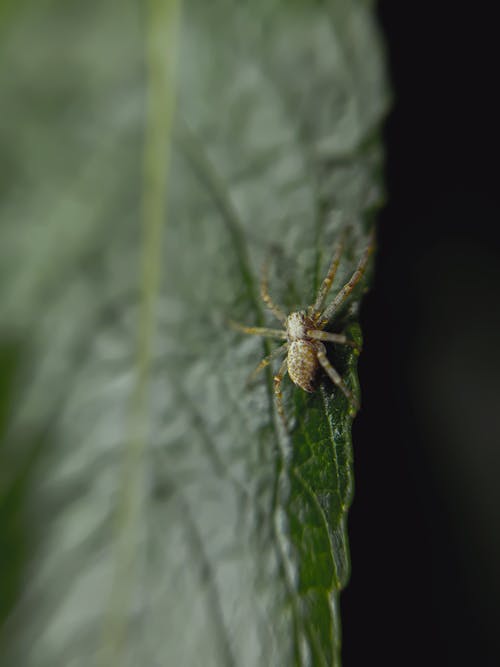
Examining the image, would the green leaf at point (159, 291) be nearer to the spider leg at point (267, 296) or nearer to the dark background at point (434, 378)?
the spider leg at point (267, 296)

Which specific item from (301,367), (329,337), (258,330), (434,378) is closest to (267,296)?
(258,330)

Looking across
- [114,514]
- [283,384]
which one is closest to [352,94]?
[283,384]

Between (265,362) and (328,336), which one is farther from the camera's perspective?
(328,336)

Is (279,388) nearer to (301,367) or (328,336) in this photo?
(301,367)

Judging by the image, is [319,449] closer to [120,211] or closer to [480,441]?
[120,211]

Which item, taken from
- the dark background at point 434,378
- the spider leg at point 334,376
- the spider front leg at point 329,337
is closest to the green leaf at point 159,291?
the spider leg at point 334,376

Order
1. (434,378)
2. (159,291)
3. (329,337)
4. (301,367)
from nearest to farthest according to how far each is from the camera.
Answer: (159,291) < (301,367) < (329,337) < (434,378)
